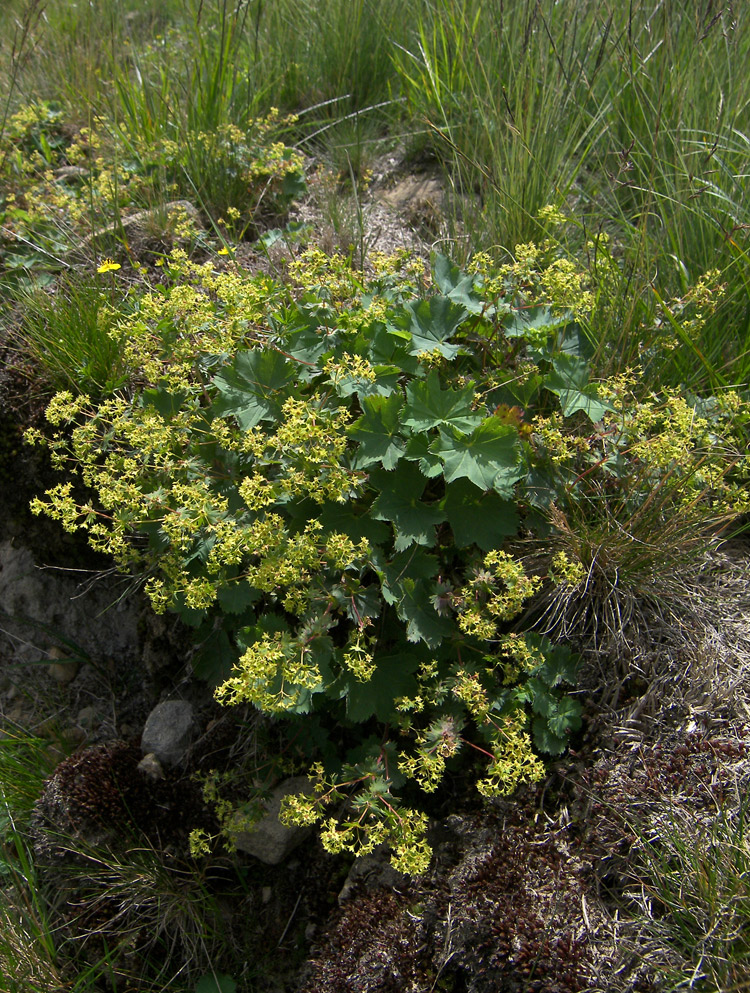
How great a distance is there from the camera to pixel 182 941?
2461 mm

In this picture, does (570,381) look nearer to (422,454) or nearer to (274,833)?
(422,454)

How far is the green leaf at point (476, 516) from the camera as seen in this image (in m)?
2.08

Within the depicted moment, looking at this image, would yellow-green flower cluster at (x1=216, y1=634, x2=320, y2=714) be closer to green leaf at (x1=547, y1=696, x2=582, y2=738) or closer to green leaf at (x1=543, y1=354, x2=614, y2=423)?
green leaf at (x1=547, y1=696, x2=582, y2=738)

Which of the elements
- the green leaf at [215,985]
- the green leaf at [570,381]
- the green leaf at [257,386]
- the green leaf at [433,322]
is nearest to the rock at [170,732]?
the green leaf at [215,985]

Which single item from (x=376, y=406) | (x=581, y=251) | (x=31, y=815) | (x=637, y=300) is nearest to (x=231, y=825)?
(x=31, y=815)

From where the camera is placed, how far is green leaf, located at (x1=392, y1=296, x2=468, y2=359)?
2.25 meters

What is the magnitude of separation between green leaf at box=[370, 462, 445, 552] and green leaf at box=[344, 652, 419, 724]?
0.36 m

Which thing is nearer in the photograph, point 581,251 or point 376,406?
point 376,406

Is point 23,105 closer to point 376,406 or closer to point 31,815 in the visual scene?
point 376,406

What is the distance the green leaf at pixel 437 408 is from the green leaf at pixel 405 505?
156 mm

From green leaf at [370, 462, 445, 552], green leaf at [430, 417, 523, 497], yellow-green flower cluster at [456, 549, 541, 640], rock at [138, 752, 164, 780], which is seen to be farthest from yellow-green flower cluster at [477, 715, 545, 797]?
rock at [138, 752, 164, 780]

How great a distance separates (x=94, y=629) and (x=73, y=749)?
0.53m

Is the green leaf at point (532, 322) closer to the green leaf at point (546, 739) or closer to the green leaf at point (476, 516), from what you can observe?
the green leaf at point (476, 516)

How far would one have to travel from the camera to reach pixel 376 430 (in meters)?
2.08
